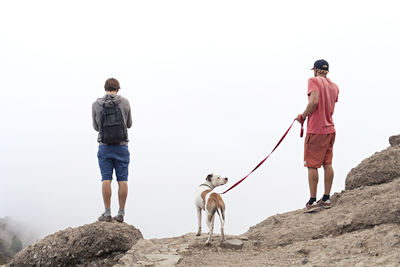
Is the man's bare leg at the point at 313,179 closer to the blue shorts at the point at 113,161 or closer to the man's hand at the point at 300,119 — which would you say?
the man's hand at the point at 300,119

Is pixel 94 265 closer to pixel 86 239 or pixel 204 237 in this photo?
pixel 86 239

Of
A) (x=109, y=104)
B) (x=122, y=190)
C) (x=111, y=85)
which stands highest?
(x=111, y=85)

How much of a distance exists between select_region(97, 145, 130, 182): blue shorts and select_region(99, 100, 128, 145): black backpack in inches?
8.7

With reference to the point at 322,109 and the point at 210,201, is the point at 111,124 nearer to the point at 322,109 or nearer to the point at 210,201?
the point at 210,201

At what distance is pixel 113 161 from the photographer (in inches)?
305

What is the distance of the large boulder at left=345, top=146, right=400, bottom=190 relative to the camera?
9.06 meters

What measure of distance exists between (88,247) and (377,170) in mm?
6553

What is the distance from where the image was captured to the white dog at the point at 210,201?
23.2 feet

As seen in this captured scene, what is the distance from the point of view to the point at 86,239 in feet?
26.1

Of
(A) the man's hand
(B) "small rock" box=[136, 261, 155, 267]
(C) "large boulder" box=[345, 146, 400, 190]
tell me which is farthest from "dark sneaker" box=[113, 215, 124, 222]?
(C) "large boulder" box=[345, 146, 400, 190]

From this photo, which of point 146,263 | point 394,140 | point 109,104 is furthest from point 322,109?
point 146,263

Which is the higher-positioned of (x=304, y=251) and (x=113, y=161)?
(x=113, y=161)

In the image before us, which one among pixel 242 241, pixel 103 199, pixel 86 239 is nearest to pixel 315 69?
pixel 242 241

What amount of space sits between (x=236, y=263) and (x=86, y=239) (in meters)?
3.15
